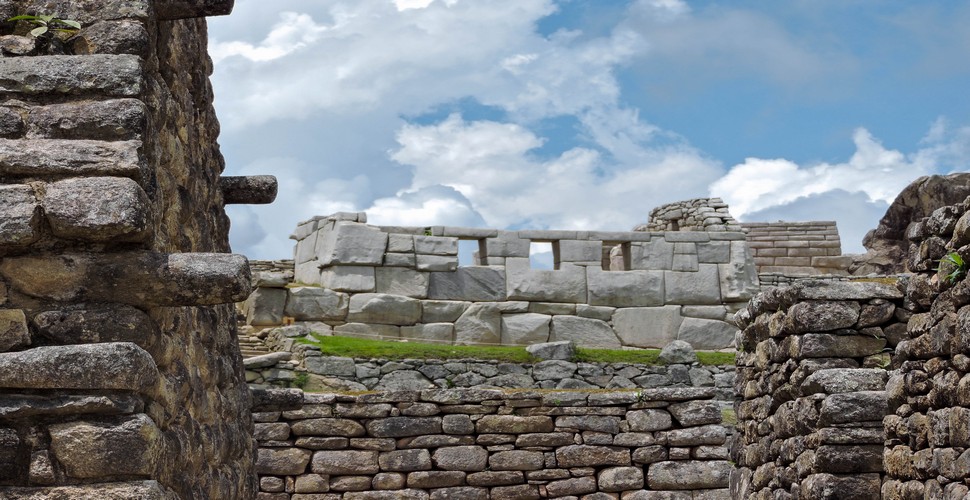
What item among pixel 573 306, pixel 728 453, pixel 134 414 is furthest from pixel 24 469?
pixel 573 306

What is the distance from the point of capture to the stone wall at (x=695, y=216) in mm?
22828

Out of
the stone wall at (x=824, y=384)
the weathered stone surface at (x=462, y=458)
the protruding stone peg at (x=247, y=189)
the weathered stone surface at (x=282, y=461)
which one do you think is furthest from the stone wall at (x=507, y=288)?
the protruding stone peg at (x=247, y=189)

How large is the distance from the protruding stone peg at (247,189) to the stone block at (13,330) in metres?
2.69

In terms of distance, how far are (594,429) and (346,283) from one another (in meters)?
8.94

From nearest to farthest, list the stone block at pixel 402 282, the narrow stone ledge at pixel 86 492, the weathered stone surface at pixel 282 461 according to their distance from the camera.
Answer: the narrow stone ledge at pixel 86 492
the weathered stone surface at pixel 282 461
the stone block at pixel 402 282

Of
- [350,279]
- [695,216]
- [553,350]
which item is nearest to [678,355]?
[553,350]

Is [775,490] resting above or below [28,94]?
below

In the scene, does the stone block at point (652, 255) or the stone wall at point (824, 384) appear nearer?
the stone wall at point (824, 384)

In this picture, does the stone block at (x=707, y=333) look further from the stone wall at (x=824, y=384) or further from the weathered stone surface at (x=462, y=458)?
the stone wall at (x=824, y=384)

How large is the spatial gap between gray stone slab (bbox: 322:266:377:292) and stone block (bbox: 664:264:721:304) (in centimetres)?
512

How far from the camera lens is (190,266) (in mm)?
3988

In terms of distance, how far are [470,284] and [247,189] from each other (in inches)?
508

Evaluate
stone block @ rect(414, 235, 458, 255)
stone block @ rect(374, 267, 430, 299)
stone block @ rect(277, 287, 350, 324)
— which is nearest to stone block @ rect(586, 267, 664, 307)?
stone block @ rect(414, 235, 458, 255)

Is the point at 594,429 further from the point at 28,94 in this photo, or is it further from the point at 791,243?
the point at 791,243
